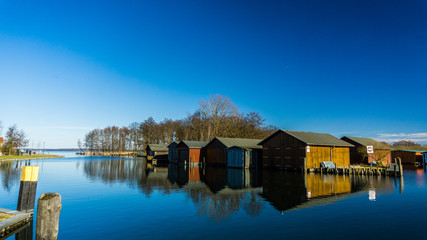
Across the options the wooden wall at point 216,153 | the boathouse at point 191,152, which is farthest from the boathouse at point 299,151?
the boathouse at point 191,152

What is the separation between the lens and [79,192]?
19.8 m

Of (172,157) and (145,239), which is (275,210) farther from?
(172,157)

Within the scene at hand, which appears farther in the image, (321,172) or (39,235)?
(321,172)

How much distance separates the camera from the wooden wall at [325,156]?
1428 inches

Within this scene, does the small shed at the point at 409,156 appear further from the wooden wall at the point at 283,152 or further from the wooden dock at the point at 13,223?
the wooden dock at the point at 13,223

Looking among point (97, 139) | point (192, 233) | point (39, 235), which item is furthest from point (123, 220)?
point (97, 139)

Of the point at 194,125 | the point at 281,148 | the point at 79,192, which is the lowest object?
the point at 79,192

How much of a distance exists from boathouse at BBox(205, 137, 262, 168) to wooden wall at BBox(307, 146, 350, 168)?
10203 mm

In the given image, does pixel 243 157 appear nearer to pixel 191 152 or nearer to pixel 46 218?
pixel 191 152

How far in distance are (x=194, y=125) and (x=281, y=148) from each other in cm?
4601

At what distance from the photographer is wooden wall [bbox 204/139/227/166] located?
47125mm

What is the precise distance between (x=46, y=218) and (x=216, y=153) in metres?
41.9

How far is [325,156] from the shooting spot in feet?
126

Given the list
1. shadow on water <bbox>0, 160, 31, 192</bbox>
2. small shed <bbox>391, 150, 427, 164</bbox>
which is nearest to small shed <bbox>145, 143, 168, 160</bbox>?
shadow on water <bbox>0, 160, 31, 192</bbox>
